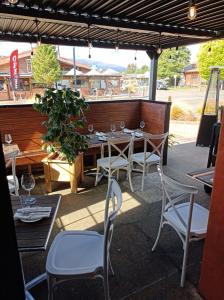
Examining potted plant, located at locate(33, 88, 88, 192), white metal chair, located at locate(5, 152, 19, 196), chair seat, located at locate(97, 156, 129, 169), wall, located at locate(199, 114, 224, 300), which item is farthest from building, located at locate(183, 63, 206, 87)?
wall, located at locate(199, 114, 224, 300)

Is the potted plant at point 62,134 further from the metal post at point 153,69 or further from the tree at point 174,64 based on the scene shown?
the tree at point 174,64

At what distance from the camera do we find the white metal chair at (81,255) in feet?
4.50

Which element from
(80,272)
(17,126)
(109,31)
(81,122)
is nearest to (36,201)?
(80,272)

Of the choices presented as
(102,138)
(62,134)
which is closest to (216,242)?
(62,134)

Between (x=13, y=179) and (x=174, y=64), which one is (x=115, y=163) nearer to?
(x=13, y=179)

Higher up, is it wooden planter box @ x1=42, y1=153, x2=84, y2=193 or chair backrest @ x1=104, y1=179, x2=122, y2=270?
chair backrest @ x1=104, y1=179, x2=122, y2=270

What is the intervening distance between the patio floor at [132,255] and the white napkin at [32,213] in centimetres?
70

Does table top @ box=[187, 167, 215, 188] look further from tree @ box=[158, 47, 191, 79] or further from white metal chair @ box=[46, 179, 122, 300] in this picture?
tree @ box=[158, 47, 191, 79]

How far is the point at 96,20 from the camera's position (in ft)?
11.3

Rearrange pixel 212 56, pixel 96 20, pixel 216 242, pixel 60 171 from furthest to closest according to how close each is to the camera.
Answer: pixel 212 56, pixel 96 20, pixel 60 171, pixel 216 242

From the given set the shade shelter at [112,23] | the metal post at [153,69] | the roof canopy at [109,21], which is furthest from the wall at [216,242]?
the metal post at [153,69]

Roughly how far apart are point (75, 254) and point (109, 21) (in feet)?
11.2

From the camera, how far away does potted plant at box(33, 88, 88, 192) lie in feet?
9.97

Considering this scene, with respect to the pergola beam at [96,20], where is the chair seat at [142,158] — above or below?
below
